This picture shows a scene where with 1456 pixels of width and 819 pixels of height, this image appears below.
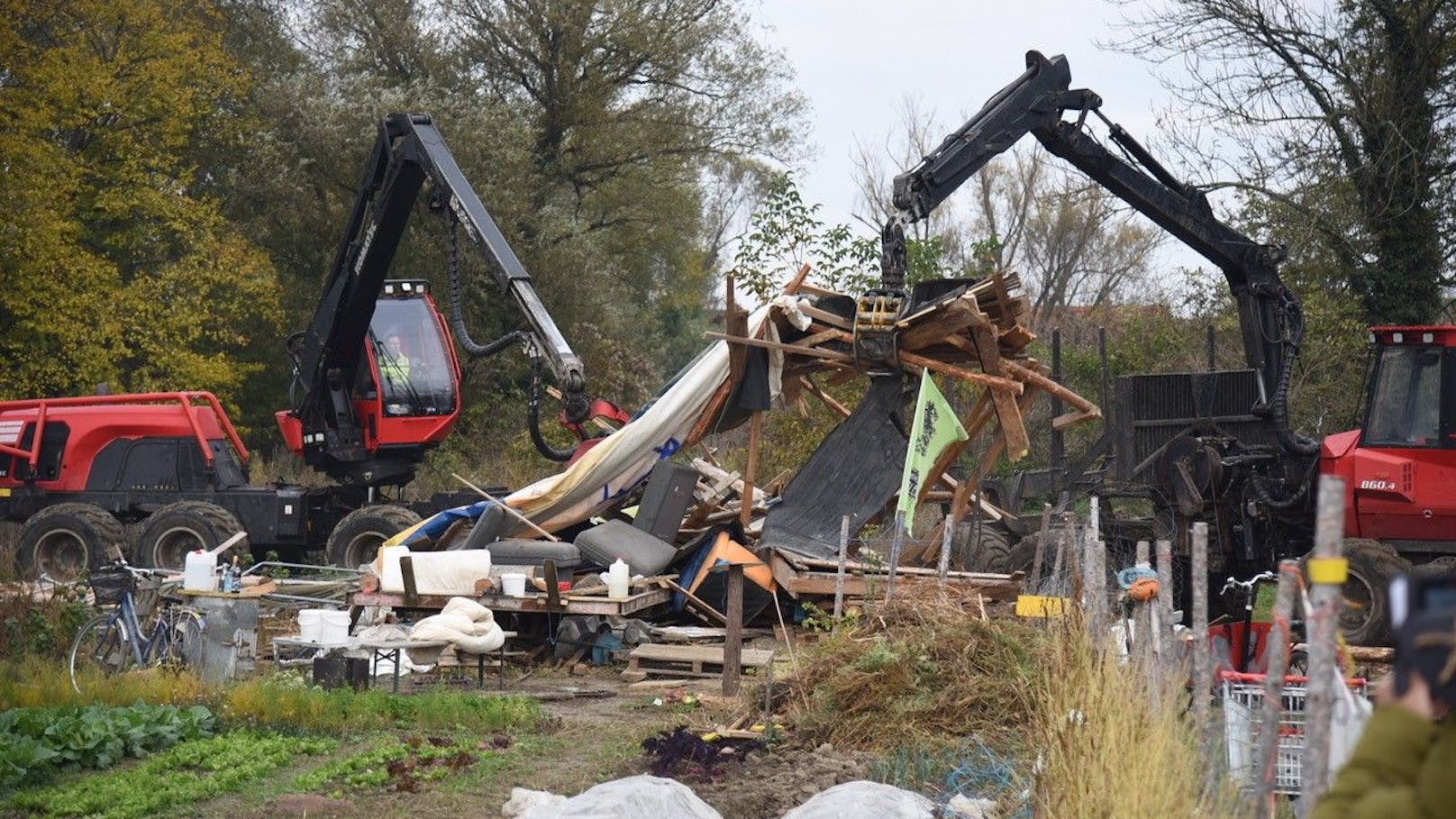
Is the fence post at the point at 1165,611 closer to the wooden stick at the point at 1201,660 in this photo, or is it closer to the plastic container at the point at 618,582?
the wooden stick at the point at 1201,660

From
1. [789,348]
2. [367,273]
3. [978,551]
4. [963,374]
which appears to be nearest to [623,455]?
[789,348]

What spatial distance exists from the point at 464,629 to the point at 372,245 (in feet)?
26.9

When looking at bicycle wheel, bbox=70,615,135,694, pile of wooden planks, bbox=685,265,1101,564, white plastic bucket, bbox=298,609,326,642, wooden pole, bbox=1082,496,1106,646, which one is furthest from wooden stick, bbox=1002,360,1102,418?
bicycle wheel, bbox=70,615,135,694

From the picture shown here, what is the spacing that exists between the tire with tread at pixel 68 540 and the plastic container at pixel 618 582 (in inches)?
322

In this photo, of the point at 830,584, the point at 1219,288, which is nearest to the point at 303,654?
the point at 830,584

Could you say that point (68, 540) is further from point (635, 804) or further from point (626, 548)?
point (635, 804)

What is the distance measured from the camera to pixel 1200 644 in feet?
19.4

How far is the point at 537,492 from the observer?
52.3ft

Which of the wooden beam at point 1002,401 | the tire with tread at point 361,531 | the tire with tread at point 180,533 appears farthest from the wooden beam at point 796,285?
the tire with tread at point 180,533

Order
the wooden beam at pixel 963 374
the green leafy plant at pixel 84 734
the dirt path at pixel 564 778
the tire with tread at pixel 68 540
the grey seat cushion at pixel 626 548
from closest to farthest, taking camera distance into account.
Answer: the dirt path at pixel 564 778 → the green leafy plant at pixel 84 734 → the wooden beam at pixel 963 374 → the grey seat cushion at pixel 626 548 → the tire with tread at pixel 68 540

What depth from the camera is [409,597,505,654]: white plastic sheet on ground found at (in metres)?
12.3

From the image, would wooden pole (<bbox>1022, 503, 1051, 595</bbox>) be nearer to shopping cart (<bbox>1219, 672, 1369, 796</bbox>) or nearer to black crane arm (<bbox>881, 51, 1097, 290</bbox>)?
black crane arm (<bbox>881, 51, 1097, 290</bbox>)

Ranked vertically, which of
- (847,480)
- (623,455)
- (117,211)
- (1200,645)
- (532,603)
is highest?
(117,211)

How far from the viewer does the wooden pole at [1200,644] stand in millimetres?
5848
